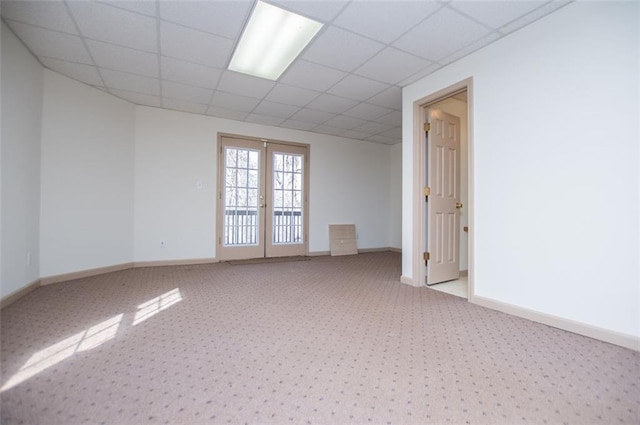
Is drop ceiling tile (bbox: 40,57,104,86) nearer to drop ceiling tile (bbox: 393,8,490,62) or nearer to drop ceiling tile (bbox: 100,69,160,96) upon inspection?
drop ceiling tile (bbox: 100,69,160,96)

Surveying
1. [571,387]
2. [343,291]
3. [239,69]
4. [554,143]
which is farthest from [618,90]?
[239,69]

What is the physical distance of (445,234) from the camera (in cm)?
357

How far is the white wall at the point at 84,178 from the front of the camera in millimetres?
3271

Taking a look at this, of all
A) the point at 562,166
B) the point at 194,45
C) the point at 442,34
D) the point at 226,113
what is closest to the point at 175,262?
the point at 226,113

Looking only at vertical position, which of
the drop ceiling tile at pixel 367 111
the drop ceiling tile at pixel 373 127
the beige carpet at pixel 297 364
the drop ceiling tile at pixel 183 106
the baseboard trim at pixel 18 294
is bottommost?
the beige carpet at pixel 297 364

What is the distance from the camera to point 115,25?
243cm

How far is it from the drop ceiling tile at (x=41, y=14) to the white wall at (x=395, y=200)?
18.6 feet

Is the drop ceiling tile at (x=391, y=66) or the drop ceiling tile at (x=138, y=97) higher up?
the drop ceiling tile at (x=138, y=97)

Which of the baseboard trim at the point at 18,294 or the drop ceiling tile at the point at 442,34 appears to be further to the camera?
the baseboard trim at the point at 18,294

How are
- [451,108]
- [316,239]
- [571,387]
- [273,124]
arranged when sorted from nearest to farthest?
[571,387] < [451,108] < [273,124] < [316,239]

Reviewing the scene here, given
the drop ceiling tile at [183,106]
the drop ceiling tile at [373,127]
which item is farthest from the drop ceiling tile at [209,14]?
the drop ceiling tile at [373,127]

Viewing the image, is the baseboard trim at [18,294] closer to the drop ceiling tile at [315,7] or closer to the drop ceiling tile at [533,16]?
the drop ceiling tile at [315,7]

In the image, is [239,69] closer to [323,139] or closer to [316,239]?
[323,139]

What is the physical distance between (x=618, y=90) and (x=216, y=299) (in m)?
3.51
